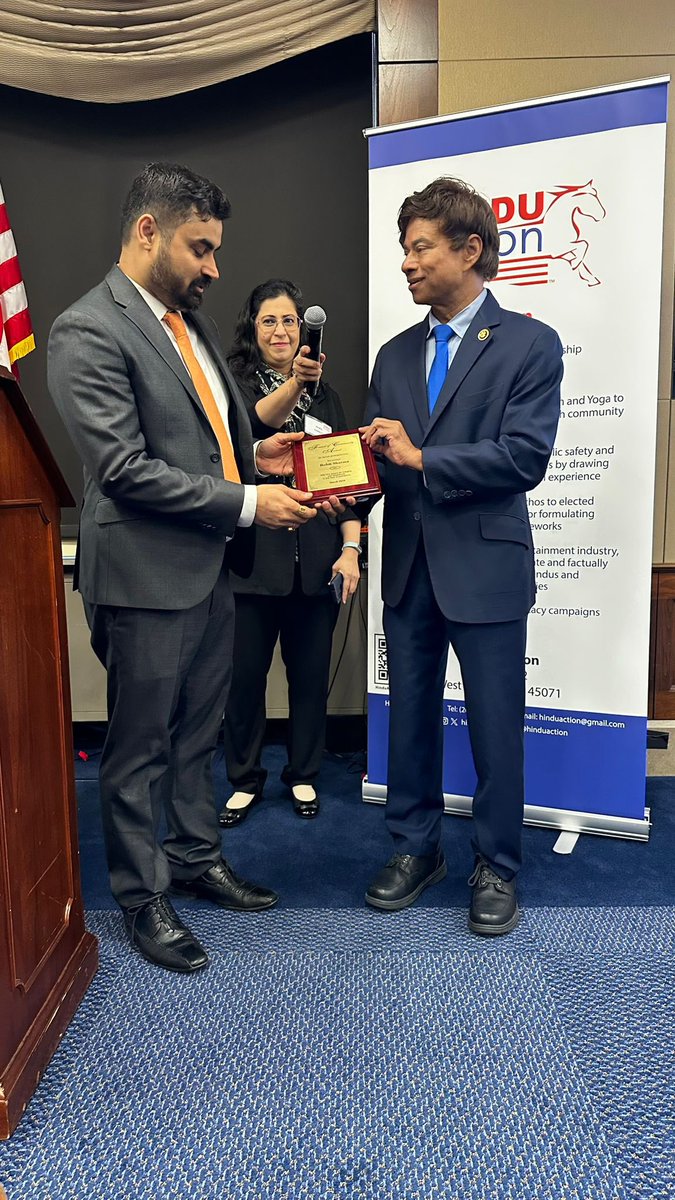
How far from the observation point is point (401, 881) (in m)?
2.16

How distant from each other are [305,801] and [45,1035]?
135 centimetres

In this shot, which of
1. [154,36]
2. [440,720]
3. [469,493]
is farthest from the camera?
[154,36]

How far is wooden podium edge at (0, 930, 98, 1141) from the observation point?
4.52 ft

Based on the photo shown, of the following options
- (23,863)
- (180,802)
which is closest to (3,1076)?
(23,863)

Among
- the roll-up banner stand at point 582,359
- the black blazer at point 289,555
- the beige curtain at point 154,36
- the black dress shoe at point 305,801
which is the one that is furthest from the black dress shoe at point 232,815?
the beige curtain at point 154,36

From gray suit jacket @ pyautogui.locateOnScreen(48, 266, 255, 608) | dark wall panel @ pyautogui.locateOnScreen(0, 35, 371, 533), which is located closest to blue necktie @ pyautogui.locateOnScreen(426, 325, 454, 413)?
gray suit jacket @ pyautogui.locateOnScreen(48, 266, 255, 608)

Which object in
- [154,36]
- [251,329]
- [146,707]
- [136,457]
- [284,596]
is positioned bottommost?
[146,707]

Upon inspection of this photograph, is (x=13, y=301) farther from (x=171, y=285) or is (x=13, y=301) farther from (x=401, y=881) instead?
(x=401, y=881)

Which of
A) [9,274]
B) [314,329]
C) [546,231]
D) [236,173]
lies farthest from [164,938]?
[236,173]

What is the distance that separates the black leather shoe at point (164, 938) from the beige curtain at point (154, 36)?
9.56ft

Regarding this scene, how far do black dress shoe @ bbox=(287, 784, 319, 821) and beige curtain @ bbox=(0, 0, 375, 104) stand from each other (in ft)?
8.56

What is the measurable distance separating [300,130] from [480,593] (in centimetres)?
241

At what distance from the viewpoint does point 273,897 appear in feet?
7.07

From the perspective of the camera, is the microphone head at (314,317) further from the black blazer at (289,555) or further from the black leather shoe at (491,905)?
the black leather shoe at (491,905)
